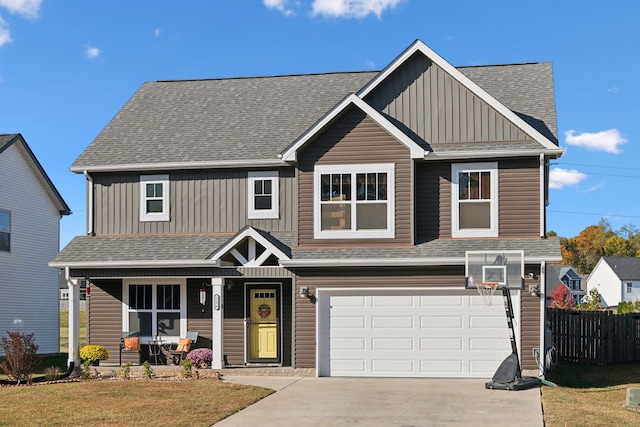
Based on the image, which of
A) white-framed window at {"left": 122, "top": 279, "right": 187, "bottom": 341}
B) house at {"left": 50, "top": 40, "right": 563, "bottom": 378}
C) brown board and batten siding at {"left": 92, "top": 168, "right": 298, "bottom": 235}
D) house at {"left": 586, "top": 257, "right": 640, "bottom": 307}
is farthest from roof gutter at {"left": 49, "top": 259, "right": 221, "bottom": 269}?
house at {"left": 586, "top": 257, "right": 640, "bottom": 307}

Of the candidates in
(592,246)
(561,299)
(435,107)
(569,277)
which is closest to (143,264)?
(435,107)

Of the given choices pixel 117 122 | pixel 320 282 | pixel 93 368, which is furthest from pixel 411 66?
pixel 93 368

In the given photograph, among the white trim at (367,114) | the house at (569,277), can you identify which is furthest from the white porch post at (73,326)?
the house at (569,277)

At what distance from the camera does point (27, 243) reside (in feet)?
97.7

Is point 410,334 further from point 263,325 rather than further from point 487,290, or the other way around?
point 263,325

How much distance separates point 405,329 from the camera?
20094mm

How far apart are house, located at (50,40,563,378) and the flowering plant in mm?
1237

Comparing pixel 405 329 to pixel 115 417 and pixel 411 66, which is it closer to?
pixel 411 66

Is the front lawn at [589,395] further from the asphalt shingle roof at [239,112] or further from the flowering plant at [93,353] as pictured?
the flowering plant at [93,353]

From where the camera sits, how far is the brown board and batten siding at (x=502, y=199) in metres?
20.0

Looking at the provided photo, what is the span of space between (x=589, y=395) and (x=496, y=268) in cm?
333

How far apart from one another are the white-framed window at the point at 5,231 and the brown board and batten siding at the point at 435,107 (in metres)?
14.5

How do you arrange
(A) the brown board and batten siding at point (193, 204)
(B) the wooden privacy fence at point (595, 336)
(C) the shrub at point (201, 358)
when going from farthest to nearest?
(B) the wooden privacy fence at point (595, 336), (A) the brown board and batten siding at point (193, 204), (C) the shrub at point (201, 358)

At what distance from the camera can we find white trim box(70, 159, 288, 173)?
21.9 metres
